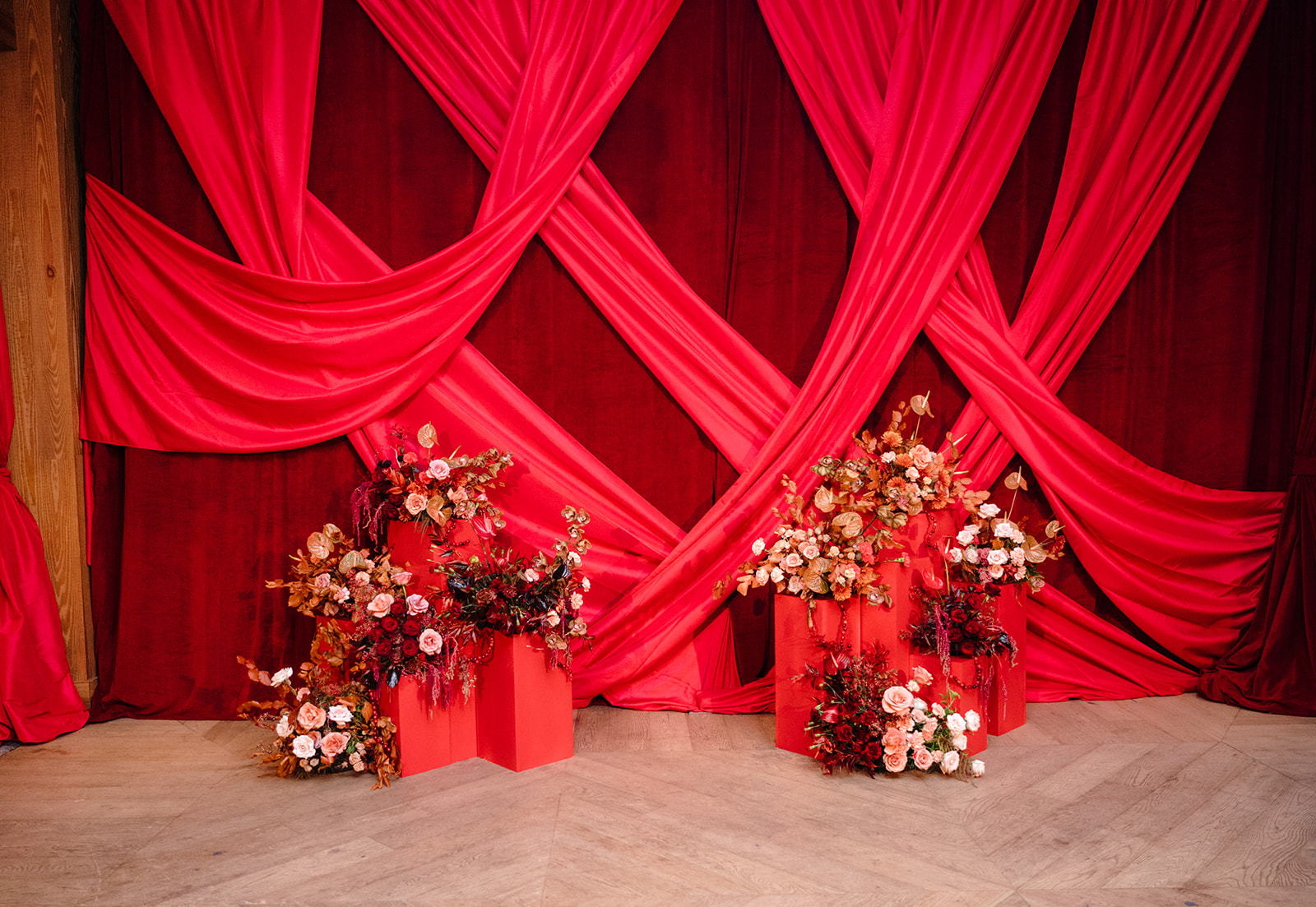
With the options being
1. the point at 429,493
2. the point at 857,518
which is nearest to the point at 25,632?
the point at 429,493

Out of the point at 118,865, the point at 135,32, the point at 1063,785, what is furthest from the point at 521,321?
the point at 1063,785

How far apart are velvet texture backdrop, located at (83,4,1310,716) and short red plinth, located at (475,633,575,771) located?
1.87 feet

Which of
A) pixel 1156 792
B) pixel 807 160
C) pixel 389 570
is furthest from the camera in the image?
pixel 807 160

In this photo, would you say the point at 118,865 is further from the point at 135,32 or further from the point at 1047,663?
the point at 1047,663

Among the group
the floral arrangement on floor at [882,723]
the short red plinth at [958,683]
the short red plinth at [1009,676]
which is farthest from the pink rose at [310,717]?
the short red plinth at [1009,676]

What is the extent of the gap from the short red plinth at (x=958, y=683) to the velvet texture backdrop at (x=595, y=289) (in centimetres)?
79

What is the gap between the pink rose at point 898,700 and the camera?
117 inches

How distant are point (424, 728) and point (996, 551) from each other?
6.67 feet

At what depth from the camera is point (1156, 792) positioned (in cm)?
288

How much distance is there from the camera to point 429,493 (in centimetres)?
323

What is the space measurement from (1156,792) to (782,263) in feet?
7.54

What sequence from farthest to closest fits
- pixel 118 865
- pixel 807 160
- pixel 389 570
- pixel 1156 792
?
pixel 807 160
pixel 389 570
pixel 1156 792
pixel 118 865

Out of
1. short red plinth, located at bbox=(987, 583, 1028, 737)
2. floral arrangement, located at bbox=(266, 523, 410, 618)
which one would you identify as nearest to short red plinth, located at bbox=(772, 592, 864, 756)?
short red plinth, located at bbox=(987, 583, 1028, 737)

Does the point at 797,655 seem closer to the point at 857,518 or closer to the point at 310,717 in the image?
the point at 857,518
